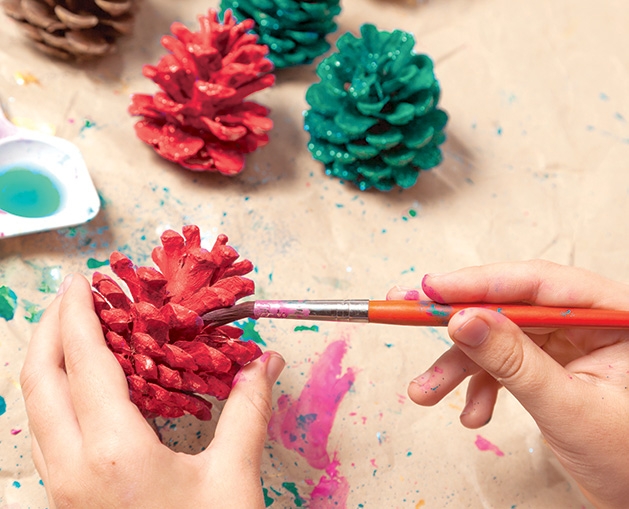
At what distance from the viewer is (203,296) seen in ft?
2.68

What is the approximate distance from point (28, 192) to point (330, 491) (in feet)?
2.41

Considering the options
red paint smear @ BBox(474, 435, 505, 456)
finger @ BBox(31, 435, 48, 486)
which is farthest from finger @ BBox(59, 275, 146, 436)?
red paint smear @ BBox(474, 435, 505, 456)

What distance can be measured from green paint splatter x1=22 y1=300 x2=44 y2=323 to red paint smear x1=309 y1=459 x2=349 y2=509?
0.53 metres

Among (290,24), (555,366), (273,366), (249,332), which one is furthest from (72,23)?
(555,366)

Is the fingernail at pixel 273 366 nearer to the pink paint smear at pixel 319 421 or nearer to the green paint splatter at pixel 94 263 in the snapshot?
the pink paint smear at pixel 319 421

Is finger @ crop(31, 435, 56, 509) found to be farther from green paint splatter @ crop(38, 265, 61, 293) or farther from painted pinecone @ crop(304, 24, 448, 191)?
painted pinecone @ crop(304, 24, 448, 191)

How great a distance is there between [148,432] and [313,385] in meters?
0.40

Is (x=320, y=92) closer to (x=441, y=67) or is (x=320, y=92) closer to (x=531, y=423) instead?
(x=441, y=67)

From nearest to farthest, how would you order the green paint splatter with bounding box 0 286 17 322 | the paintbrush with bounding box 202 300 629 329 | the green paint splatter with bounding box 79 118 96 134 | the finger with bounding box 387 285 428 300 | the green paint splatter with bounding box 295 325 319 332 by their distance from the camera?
1. the paintbrush with bounding box 202 300 629 329
2. the finger with bounding box 387 285 428 300
3. the green paint splatter with bounding box 0 286 17 322
4. the green paint splatter with bounding box 295 325 319 332
5. the green paint splatter with bounding box 79 118 96 134

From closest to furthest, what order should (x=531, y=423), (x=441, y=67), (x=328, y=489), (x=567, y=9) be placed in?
(x=328, y=489)
(x=531, y=423)
(x=441, y=67)
(x=567, y=9)

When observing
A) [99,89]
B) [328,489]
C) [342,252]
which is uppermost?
[99,89]

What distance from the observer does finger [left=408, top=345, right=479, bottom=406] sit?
94cm

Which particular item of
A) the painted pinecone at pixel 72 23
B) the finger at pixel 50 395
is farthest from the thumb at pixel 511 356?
the painted pinecone at pixel 72 23

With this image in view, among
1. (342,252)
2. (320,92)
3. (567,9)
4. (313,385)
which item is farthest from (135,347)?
(567,9)
